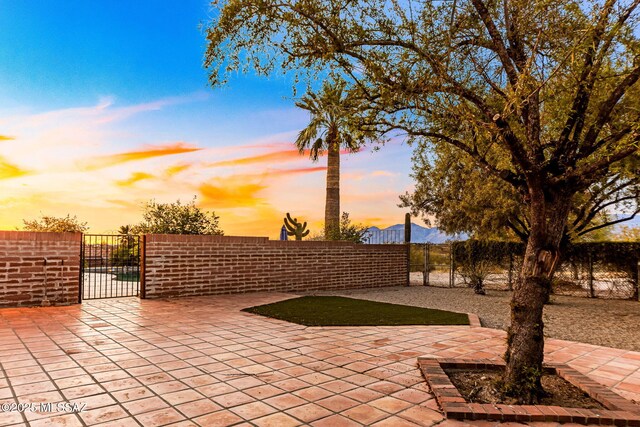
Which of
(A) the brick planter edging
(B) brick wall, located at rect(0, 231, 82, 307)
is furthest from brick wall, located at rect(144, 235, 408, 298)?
(A) the brick planter edging

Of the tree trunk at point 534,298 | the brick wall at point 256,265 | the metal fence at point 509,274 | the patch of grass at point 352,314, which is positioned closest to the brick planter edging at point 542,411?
the tree trunk at point 534,298

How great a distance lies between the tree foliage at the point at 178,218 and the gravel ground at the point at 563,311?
7.83 m

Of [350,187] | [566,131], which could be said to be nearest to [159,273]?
[566,131]

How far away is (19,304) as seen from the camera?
7.95 meters

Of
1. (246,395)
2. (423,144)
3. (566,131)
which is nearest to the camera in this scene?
(246,395)

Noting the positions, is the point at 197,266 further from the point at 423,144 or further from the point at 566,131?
the point at 566,131

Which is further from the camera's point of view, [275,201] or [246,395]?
[275,201]

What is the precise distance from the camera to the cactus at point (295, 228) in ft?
57.3

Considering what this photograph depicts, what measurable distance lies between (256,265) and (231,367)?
6965 millimetres

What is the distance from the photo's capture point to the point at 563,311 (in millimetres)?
9820

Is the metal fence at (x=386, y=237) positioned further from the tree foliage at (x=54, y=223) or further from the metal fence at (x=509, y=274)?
the tree foliage at (x=54, y=223)

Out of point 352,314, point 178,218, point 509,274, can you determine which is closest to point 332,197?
point 178,218

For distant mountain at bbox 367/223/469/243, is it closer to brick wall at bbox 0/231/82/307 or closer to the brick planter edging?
brick wall at bbox 0/231/82/307

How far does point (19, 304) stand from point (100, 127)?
15.2ft
